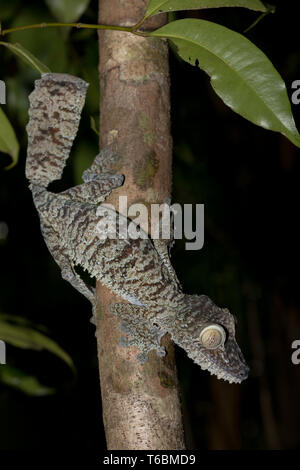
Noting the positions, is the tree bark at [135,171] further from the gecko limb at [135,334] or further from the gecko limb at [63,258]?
the gecko limb at [63,258]

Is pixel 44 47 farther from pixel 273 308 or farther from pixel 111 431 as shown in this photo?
pixel 273 308

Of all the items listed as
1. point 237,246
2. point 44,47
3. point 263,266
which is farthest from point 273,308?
point 44,47

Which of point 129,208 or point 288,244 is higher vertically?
point 288,244

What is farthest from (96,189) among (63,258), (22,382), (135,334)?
(22,382)

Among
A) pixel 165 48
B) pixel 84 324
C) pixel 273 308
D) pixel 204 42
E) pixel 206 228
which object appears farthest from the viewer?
pixel 273 308

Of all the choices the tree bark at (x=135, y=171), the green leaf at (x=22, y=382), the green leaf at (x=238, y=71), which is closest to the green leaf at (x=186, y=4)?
the green leaf at (x=238, y=71)

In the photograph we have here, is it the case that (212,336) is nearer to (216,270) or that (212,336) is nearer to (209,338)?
(209,338)

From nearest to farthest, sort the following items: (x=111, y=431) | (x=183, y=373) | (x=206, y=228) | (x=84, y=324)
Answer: (x=111, y=431) → (x=183, y=373) → (x=206, y=228) → (x=84, y=324)
